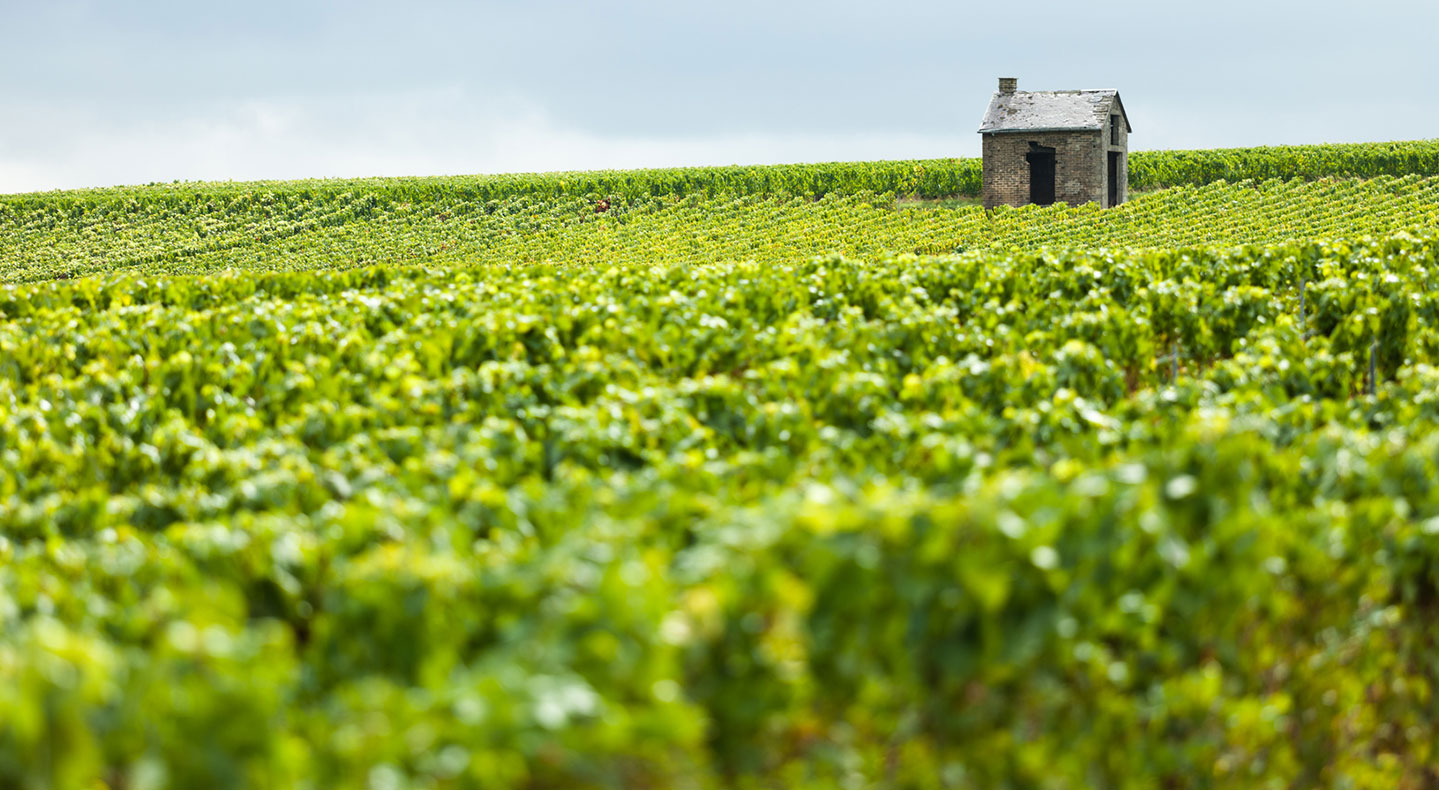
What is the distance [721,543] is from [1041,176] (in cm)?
5278

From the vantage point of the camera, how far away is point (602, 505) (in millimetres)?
5227

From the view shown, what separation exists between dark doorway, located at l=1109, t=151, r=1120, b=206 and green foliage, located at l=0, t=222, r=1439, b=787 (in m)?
47.0

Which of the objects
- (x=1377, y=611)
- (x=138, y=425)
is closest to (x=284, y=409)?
(x=138, y=425)

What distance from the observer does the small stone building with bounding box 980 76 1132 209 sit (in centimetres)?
5156

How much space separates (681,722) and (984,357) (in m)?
9.38

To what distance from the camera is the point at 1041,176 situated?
5331 centimetres

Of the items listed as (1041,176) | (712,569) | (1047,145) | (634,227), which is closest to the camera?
(712,569)

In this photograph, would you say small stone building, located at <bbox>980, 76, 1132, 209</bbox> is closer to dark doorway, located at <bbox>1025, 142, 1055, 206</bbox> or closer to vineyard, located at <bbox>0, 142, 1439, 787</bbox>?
dark doorway, located at <bbox>1025, 142, 1055, 206</bbox>

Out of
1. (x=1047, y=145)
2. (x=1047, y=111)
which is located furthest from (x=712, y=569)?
(x=1047, y=111)

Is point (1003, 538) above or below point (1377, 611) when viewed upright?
above

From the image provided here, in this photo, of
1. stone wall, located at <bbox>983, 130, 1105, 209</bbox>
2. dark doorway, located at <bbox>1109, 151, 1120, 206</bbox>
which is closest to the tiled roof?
stone wall, located at <bbox>983, 130, 1105, 209</bbox>

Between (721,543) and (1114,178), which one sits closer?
(721,543)

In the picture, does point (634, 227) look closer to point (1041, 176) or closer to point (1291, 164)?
point (1041, 176)

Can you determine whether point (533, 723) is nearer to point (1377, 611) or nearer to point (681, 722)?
point (681, 722)
